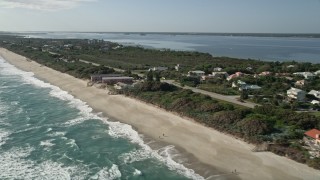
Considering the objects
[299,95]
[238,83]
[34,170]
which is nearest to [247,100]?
[299,95]

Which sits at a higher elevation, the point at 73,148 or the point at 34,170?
the point at 34,170

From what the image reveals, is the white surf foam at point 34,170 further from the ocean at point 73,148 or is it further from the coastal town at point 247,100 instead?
the coastal town at point 247,100

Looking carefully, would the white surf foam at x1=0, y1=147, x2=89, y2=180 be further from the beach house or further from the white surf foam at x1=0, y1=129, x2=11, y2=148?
the beach house

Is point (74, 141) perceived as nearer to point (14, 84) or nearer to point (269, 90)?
point (269, 90)

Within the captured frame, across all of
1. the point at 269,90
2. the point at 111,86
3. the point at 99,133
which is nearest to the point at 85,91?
the point at 111,86

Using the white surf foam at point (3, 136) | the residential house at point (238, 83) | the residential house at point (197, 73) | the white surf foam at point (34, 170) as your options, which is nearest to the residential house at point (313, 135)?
the white surf foam at point (34, 170)

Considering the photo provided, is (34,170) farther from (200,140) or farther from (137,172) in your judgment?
(200,140)
